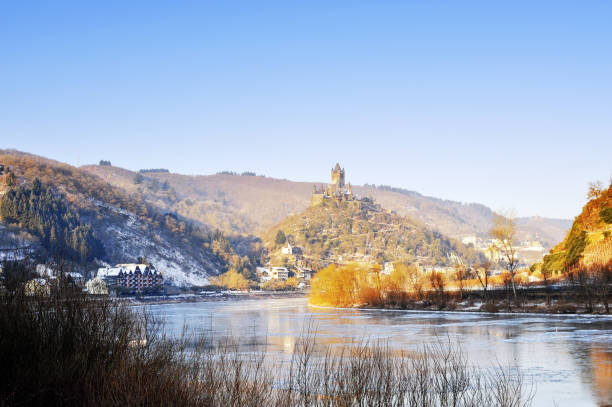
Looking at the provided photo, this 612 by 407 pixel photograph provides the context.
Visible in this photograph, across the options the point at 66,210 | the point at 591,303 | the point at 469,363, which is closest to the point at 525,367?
the point at 469,363

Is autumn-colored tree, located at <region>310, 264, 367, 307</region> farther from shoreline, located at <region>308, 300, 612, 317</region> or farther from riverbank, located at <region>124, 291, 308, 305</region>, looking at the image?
riverbank, located at <region>124, 291, 308, 305</region>

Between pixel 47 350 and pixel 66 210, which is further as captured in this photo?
pixel 66 210

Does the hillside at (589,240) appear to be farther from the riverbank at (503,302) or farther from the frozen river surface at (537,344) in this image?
the frozen river surface at (537,344)

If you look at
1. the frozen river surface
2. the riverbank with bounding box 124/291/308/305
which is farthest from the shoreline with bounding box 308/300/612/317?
the riverbank with bounding box 124/291/308/305

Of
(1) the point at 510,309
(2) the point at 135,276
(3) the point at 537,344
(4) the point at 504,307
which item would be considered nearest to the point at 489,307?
(4) the point at 504,307

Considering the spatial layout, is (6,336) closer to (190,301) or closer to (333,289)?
(333,289)

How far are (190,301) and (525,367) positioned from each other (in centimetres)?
13859

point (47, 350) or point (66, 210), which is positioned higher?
point (66, 210)

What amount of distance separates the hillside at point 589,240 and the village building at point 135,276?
106066mm

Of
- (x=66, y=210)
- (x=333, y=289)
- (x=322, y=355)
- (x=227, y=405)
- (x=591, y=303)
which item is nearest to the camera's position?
(x=227, y=405)

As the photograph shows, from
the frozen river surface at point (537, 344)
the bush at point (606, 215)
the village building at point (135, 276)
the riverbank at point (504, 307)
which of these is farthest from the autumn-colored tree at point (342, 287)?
the village building at point (135, 276)

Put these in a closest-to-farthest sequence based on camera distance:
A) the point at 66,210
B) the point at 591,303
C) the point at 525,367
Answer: the point at 525,367, the point at 591,303, the point at 66,210

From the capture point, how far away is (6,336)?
14.2 meters

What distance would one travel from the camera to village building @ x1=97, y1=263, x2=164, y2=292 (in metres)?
160
